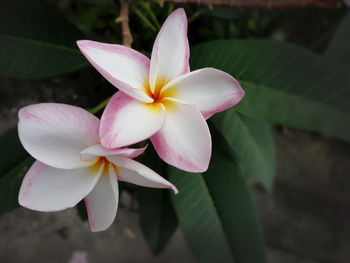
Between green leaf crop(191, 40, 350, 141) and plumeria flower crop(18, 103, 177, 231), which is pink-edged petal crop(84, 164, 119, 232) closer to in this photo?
plumeria flower crop(18, 103, 177, 231)

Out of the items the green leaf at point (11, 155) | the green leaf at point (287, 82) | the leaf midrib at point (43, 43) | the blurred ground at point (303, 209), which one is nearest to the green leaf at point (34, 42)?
Answer: the leaf midrib at point (43, 43)

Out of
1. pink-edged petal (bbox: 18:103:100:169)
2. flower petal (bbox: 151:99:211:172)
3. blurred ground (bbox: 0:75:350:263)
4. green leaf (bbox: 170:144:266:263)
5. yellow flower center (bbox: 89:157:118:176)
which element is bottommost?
blurred ground (bbox: 0:75:350:263)

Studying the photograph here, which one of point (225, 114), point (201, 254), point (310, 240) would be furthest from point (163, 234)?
point (310, 240)

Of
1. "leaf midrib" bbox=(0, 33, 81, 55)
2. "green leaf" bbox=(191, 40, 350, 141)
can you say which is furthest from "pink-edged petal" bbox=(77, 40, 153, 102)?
"leaf midrib" bbox=(0, 33, 81, 55)

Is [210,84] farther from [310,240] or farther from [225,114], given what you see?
[310,240]

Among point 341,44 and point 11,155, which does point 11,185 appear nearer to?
point 11,155

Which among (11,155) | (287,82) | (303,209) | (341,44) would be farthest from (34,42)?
(303,209)
